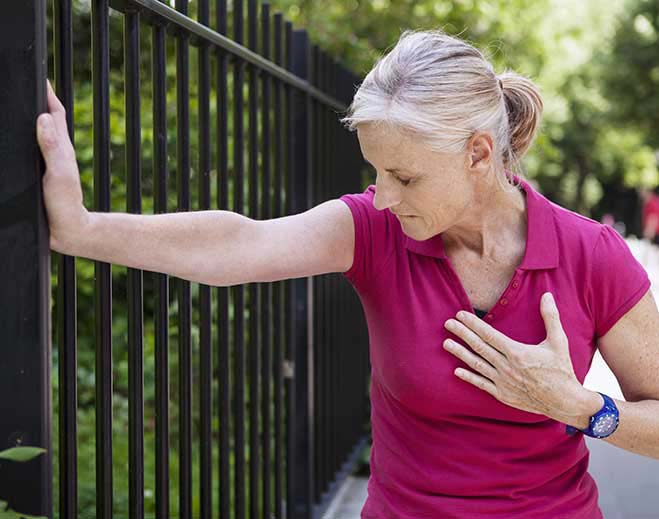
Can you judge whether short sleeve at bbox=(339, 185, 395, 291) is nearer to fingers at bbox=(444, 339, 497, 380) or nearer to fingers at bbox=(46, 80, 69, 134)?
fingers at bbox=(444, 339, 497, 380)

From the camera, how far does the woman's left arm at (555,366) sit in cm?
213

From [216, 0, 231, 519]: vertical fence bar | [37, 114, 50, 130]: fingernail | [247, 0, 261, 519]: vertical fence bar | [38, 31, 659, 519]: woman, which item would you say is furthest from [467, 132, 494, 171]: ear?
[247, 0, 261, 519]: vertical fence bar

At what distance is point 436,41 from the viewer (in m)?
2.13

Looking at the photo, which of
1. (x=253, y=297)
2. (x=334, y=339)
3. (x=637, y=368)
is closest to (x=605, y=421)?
(x=637, y=368)

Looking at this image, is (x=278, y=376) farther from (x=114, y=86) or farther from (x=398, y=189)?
(x=114, y=86)

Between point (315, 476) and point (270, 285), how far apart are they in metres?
1.22

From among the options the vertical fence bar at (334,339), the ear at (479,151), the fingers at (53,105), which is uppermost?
the fingers at (53,105)

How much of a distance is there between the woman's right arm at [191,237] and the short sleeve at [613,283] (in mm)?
541

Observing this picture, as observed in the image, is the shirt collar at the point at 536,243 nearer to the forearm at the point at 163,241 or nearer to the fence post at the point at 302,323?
the forearm at the point at 163,241

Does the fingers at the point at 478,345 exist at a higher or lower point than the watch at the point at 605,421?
higher

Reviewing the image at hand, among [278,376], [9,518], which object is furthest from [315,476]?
[9,518]

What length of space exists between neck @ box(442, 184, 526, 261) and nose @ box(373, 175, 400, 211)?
25 cm

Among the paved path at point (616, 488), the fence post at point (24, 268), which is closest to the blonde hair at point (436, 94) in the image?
the fence post at point (24, 268)

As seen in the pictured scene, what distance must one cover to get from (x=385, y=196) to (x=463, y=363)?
411mm
